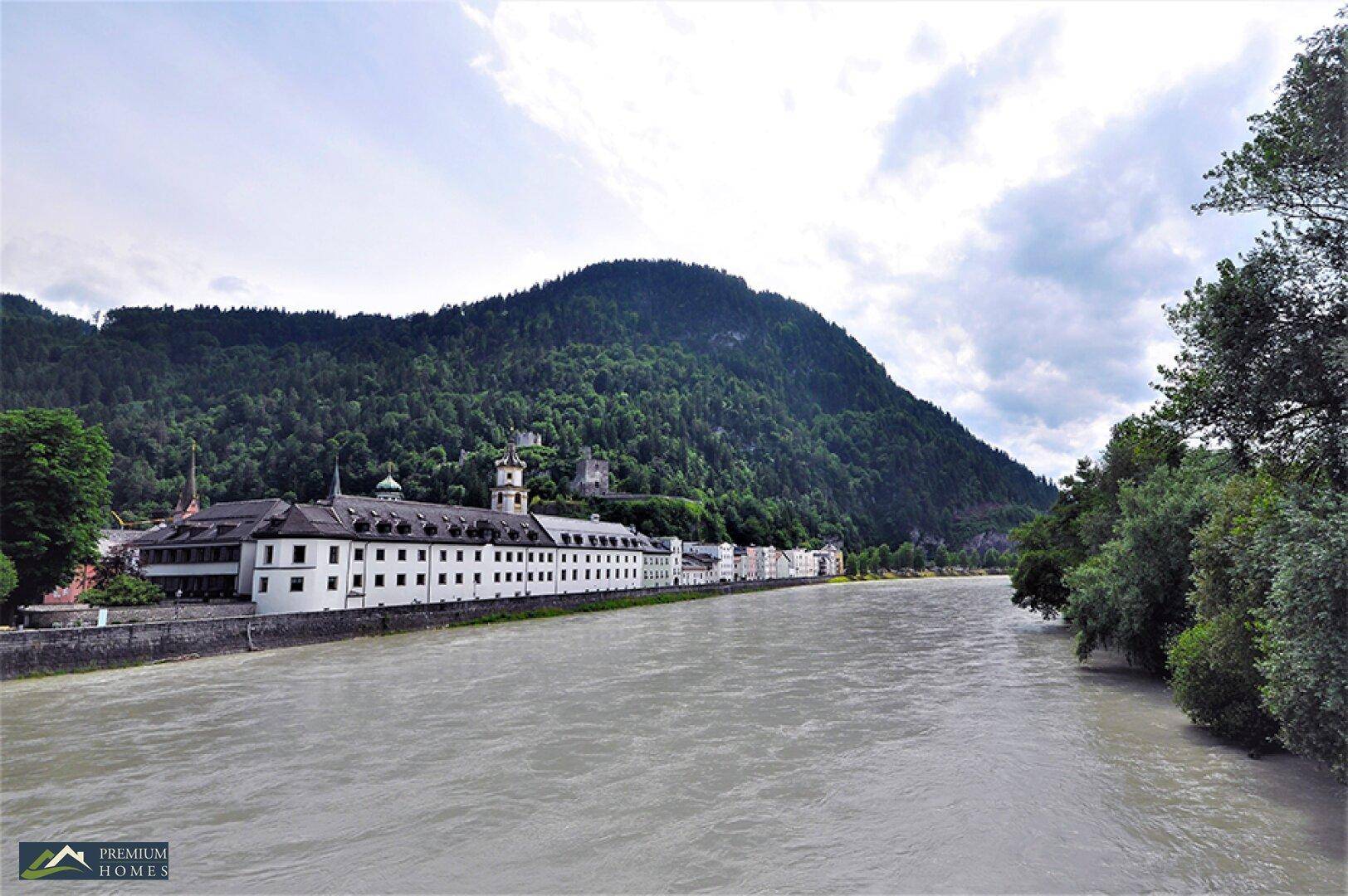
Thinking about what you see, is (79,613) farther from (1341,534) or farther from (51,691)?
(1341,534)

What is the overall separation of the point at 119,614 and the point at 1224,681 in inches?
1711

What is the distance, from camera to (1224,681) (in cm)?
1664

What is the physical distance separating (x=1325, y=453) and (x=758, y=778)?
1184 cm

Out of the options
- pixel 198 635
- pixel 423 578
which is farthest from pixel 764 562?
pixel 198 635

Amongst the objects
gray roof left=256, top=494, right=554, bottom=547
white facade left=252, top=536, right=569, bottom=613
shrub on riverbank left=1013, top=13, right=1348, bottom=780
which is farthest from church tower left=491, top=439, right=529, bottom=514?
A: shrub on riverbank left=1013, top=13, right=1348, bottom=780

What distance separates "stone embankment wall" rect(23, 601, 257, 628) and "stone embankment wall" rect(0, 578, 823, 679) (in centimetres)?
125

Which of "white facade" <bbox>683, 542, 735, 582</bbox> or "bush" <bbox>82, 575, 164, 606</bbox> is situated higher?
"bush" <bbox>82, 575, 164, 606</bbox>

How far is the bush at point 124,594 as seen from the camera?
115ft

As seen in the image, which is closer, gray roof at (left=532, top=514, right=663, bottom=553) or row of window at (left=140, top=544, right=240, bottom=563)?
row of window at (left=140, top=544, right=240, bottom=563)

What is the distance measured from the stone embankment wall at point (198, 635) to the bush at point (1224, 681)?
38932 mm

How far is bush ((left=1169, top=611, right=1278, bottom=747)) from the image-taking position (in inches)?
605

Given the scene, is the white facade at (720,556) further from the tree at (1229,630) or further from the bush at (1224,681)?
the tree at (1229,630)

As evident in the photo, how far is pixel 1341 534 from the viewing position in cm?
963

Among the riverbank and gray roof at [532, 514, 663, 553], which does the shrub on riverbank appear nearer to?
gray roof at [532, 514, 663, 553]
